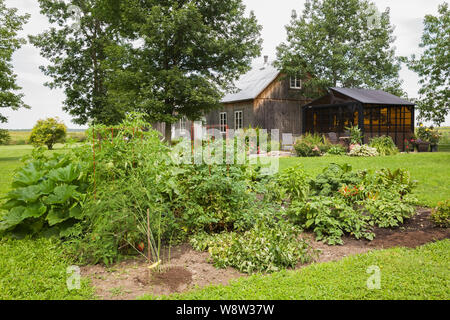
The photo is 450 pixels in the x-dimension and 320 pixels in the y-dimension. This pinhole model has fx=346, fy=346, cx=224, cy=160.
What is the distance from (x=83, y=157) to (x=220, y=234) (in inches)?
78.2

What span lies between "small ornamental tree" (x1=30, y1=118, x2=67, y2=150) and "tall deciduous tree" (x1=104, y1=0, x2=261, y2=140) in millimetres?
11227

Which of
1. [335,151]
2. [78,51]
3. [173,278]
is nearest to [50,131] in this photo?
[78,51]

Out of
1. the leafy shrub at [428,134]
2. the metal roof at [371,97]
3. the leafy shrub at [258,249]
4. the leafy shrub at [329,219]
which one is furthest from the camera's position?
the leafy shrub at [428,134]

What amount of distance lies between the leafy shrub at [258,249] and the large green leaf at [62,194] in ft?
4.99

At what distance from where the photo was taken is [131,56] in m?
16.4

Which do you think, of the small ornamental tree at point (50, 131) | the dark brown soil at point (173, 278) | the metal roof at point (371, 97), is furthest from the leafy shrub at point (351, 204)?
the small ornamental tree at point (50, 131)

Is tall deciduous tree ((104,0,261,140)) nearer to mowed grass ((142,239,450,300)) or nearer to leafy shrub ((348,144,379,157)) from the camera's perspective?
leafy shrub ((348,144,379,157))

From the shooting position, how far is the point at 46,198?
4176 mm

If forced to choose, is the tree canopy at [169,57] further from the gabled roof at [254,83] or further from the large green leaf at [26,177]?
the large green leaf at [26,177]

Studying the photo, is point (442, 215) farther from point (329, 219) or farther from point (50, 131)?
point (50, 131)

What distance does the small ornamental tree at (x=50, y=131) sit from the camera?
2616cm

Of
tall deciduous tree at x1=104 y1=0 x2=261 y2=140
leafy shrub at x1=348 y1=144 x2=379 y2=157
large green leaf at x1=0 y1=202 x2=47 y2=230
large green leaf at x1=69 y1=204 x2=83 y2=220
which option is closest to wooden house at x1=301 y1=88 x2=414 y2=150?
leafy shrub at x1=348 y1=144 x2=379 y2=157

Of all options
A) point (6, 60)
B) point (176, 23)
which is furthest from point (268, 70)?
point (6, 60)

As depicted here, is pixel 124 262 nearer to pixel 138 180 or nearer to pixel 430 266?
pixel 138 180
